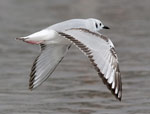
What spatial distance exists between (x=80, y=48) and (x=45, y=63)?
4.29 feet

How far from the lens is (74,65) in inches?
437

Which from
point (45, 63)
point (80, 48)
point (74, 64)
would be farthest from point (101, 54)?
point (74, 64)

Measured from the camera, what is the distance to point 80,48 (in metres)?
7.71

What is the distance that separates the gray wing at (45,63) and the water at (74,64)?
291 millimetres

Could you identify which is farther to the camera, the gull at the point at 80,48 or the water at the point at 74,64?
the water at the point at 74,64

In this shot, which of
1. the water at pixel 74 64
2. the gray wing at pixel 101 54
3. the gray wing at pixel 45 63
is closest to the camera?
the gray wing at pixel 101 54

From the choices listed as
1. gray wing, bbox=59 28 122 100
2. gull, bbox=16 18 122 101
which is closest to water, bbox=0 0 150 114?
gull, bbox=16 18 122 101

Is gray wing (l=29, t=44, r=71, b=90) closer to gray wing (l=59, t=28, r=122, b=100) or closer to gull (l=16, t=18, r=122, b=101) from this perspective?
gull (l=16, t=18, r=122, b=101)

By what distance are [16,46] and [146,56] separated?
262 centimetres

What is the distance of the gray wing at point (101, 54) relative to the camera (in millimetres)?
7504

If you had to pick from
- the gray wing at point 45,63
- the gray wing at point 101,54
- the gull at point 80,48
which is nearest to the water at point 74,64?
the gray wing at point 45,63

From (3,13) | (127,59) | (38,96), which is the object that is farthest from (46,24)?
(38,96)

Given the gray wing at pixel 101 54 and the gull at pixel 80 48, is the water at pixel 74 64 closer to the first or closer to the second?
the gull at pixel 80 48

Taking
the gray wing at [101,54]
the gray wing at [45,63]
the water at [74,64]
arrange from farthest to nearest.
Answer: the gray wing at [45,63]
the water at [74,64]
the gray wing at [101,54]
